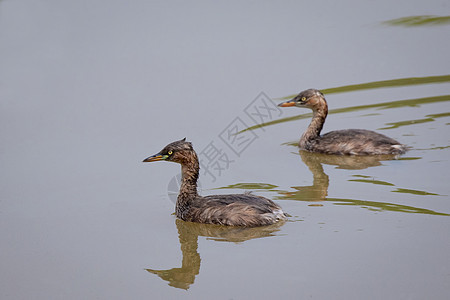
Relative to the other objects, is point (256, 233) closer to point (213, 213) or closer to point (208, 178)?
point (213, 213)

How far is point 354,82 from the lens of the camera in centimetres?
1313

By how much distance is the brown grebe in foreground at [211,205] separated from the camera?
8172 mm

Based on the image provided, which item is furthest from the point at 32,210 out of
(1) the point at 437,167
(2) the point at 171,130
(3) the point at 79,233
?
(1) the point at 437,167

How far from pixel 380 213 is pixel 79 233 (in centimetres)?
316

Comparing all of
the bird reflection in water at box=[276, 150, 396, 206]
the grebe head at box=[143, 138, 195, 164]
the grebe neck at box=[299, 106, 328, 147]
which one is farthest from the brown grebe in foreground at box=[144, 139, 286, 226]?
the grebe neck at box=[299, 106, 328, 147]

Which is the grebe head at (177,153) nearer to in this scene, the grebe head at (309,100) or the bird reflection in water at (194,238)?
the bird reflection in water at (194,238)

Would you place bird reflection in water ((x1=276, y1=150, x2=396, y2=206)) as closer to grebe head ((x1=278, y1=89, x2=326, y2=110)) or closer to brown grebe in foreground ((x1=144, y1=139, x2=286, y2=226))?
brown grebe in foreground ((x1=144, y1=139, x2=286, y2=226))

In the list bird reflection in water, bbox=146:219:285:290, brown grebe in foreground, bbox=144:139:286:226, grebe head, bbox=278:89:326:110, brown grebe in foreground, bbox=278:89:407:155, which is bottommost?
bird reflection in water, bbox=146:219:285:290

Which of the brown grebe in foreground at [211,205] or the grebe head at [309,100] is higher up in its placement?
the grebe head at [309,100]

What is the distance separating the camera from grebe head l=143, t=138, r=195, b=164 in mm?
8781

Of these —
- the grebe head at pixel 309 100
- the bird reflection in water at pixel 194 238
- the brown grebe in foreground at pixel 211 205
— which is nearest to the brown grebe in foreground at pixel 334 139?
the grebe head at pixel 309 100

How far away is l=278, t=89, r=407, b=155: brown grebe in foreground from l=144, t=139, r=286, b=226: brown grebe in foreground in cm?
283

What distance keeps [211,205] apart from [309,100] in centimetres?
388

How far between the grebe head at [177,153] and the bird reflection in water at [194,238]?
27.8 inches
